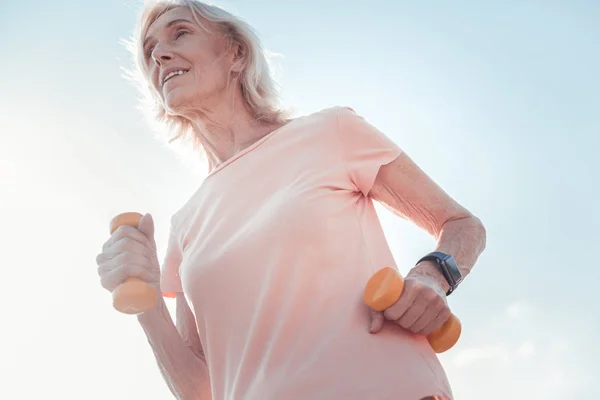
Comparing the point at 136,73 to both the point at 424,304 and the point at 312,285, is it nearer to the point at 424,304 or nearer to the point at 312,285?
the point at 312,285

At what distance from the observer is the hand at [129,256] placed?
249 centimetres

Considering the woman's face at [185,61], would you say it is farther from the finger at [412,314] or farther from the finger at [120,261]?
the finger at [412,314]

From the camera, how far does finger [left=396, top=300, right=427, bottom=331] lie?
2087 mm

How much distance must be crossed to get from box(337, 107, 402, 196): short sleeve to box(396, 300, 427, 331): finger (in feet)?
1.92

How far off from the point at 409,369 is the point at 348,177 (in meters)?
0.78

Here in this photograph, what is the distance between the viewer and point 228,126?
3.15 metres

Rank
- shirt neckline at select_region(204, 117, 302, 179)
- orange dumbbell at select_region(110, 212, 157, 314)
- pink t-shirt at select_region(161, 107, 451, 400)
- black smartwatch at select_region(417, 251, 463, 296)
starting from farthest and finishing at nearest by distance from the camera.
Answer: shirt neckline at select_region(204, 117, 302, 179)
orange dumbbell at select_region(110, 212, 157, 314)
black smartwatch at select_region(417, 251, 463, 296)
pink t-shirt at select_region(161, 107, 451, 400)

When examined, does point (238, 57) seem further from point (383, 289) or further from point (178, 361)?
point (383, 289)

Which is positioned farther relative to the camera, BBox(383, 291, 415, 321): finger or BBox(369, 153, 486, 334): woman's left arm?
BBox(369, 153, 486, 334): woman's left arm

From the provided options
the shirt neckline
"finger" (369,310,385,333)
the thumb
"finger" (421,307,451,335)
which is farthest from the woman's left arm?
the thumb

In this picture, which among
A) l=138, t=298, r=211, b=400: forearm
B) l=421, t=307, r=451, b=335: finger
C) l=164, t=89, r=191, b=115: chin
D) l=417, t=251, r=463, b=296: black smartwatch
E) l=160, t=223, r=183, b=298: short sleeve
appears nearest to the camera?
l=421, t=307, r=451, b=335: finger

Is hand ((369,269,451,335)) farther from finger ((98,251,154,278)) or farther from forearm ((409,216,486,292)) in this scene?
finger ((98,251,154,278))

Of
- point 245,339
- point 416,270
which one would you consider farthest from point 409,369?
point 245,339

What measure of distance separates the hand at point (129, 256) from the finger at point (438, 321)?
98 centimetres
